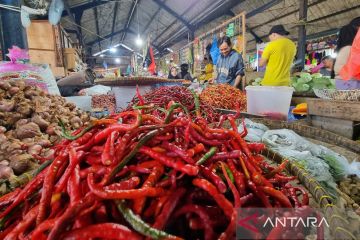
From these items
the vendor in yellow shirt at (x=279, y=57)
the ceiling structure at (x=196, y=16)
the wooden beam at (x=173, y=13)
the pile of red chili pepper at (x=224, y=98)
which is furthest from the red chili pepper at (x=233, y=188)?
the wooden beam at (x=173, y=13)

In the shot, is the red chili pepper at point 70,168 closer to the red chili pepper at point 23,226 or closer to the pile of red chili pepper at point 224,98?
the red chili pepper at point 23,226

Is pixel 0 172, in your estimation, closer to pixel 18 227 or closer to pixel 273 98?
pixel 18 227

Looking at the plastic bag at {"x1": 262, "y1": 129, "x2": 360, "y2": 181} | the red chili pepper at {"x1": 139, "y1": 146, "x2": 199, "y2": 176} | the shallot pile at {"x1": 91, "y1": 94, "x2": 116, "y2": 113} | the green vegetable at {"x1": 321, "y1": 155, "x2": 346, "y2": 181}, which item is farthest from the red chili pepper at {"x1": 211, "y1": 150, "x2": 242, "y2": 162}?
the shallot pile at {"x1": 91, "y1": 94, "x2": 116, "y2": 113}

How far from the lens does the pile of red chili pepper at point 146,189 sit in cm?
94

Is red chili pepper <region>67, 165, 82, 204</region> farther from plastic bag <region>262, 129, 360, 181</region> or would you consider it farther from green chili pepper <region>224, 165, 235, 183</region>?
plastic bag <region>262, 129, 360, 181</region>

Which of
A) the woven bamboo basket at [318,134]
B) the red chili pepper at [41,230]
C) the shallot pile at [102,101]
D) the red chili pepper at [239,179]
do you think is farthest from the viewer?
the shallot pile at [102,101]

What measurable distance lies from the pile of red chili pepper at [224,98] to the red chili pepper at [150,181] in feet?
10.2

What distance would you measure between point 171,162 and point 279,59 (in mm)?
5148

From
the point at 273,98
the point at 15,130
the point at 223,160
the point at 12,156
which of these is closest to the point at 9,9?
the point at 15,130

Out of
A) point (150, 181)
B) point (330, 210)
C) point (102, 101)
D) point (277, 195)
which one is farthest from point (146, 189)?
point (102, 101)

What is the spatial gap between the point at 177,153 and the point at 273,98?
9.99ft

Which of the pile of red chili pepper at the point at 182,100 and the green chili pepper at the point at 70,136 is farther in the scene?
the pile of red chili pepper at the point at 182,100

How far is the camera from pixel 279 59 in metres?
5.34

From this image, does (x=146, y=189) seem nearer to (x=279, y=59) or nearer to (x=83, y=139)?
(x=83, y=139)
